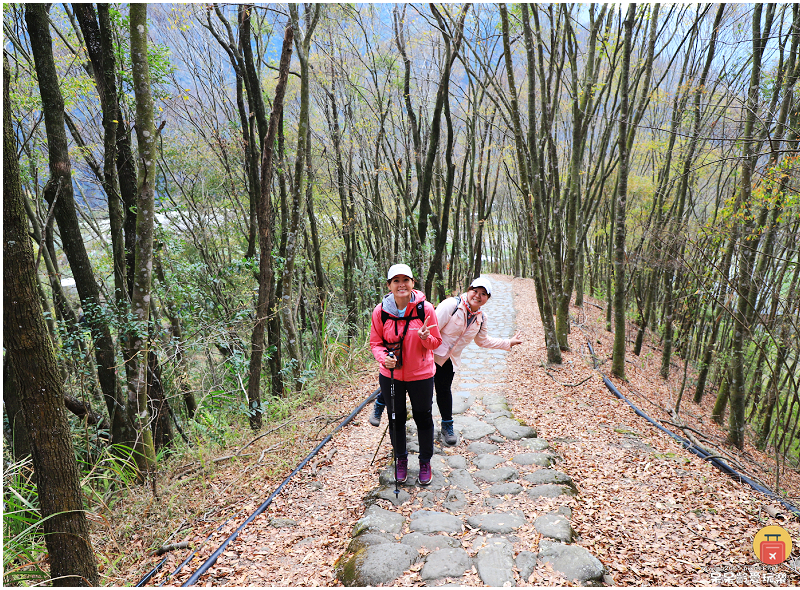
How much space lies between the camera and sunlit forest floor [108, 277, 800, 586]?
8.49 feet

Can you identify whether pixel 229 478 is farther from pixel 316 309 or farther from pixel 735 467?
pixel 316 309

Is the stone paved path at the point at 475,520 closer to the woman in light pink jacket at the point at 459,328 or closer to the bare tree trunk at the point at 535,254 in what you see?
the woman in light pink jacket at the point at 459,328

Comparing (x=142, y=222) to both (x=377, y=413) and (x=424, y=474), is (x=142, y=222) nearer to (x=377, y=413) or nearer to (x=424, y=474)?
(x=377, y=413)

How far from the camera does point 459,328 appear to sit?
3.69 m

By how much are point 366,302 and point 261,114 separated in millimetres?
5656

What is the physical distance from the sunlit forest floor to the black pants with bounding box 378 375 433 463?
0.65 metres

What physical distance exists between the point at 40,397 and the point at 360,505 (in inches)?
92.6

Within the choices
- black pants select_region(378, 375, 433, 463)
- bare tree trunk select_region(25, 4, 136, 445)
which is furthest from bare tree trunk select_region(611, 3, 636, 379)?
bare tree trunk select_region(25, 4, 136, 445)

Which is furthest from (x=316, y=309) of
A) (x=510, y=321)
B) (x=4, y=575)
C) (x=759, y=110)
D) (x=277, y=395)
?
(x=759, y=110)

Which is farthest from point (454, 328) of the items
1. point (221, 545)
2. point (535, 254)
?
point (535, 254)

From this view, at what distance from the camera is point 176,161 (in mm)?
9359

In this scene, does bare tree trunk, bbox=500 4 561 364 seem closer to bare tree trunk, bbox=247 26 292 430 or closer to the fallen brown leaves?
the fallen brown leaves

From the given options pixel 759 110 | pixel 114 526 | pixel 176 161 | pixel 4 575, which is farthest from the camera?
pixel 176 161

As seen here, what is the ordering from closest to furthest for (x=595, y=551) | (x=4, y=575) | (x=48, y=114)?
(x=4, y=575)
(x=595, y=551)
(x=48, y=114)
